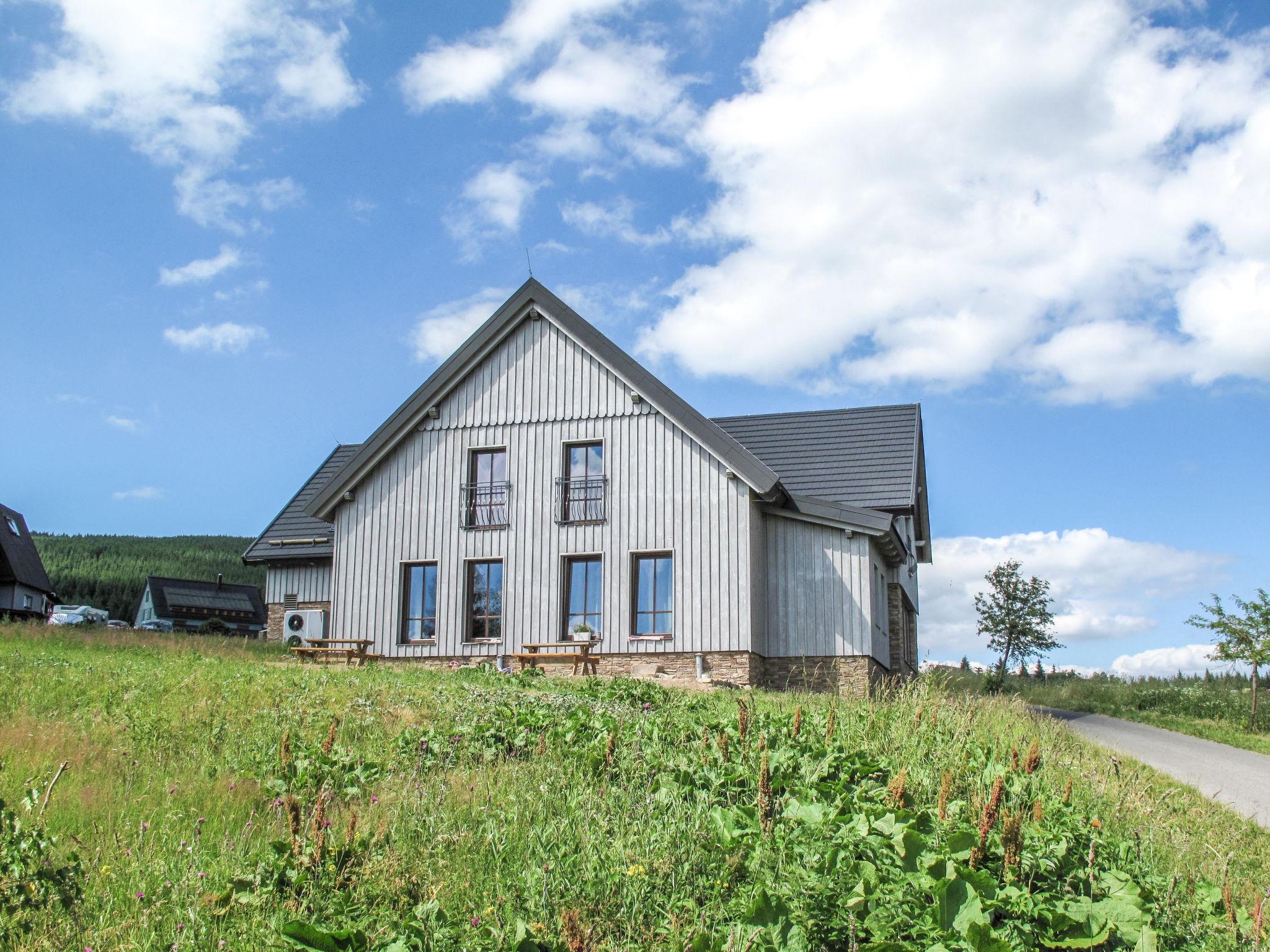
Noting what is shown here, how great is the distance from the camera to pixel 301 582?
83.6 ft

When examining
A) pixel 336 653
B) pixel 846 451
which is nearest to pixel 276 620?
pixel 336 653

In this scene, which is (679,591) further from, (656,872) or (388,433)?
(656,872)

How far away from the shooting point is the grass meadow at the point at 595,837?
15.1ft

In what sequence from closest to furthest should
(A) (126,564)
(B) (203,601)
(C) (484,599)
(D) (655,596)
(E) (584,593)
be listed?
(D) (655,596) < (E) (584,593) < (C) (484,599) < (B) (203,601) < (A) (126,564)

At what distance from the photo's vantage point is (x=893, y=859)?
16.1 ft

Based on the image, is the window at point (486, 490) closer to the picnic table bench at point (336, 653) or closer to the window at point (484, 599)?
the window at point (484, 599)

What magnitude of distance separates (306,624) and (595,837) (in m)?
20.0

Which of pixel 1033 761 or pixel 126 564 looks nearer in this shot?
pixel 1033 761

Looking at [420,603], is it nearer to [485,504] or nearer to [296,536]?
[485,504]

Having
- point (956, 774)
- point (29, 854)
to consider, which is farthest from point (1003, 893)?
point (29, 854)

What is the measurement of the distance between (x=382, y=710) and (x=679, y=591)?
32.2 ft

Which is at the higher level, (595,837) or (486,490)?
(486,490)

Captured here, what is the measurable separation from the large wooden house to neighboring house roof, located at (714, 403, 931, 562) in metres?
0.93

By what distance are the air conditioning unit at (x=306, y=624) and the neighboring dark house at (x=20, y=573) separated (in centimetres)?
2740
